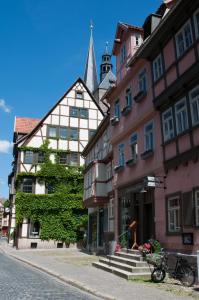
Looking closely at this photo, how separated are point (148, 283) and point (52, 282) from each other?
10.8ft

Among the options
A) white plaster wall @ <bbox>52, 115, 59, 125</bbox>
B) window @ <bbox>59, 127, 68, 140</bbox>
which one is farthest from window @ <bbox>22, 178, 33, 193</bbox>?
white plaster wall @ <bbox>52, 115, 59, 125</bbox>

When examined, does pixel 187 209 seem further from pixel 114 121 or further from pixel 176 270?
pixel 114 121

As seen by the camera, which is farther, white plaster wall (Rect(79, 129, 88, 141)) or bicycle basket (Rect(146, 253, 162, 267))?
white plaster wall (Rect(79, 129, 88, 141))

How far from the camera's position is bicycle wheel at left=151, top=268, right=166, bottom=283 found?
1298 centimetres

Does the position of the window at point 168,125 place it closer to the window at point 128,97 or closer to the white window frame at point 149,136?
the white window frame at point 149,136

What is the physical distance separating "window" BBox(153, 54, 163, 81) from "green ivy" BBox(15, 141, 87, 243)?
81.2 feet

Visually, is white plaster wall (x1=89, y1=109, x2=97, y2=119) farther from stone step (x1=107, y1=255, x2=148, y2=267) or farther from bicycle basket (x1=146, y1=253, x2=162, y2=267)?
bicycle basket (x1=146, y1=253, x2=162, y2=267)

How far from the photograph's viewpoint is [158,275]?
1301 centimetres

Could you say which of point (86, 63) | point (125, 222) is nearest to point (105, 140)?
point (125, 222)

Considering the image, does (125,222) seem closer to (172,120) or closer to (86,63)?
(172,120)

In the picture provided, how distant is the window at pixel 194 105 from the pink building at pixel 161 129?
0.04 m

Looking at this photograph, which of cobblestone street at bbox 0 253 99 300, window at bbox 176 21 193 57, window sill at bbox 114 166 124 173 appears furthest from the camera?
window sill at bbox 114 166 124 173

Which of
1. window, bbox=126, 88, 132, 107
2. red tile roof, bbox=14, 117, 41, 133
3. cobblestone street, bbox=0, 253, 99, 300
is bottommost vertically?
cobblestone street, bbox=0, 253, 99, 300

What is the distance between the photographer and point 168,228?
49.3ft
